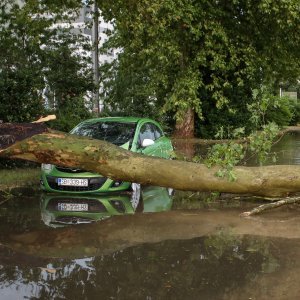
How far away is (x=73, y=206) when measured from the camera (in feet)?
29.3

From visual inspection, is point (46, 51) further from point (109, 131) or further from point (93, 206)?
point (93, 206)

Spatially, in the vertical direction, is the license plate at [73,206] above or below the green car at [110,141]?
below

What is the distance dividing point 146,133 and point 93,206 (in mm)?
2883

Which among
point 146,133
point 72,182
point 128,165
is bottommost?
point 72,182

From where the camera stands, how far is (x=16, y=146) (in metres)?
7.64

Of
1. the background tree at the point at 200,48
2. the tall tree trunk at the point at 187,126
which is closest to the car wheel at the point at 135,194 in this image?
the background tree at the point at 200,48

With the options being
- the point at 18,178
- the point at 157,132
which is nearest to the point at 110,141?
the point at 157,132

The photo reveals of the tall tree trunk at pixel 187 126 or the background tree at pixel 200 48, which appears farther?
the tall tree trunk at pixel 187 126

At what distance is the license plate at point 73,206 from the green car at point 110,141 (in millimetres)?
671

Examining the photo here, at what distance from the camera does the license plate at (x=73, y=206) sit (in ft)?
28.5

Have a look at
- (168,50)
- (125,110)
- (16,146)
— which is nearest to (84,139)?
(16,146)

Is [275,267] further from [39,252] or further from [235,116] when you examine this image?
[235,116]

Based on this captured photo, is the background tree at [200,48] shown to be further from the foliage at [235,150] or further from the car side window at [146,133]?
the foliage at [235,150]

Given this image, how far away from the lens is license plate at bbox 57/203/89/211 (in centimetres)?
868
